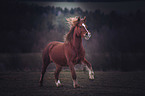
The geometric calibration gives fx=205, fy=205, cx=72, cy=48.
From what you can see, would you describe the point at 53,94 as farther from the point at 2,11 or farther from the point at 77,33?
the point at 2,11

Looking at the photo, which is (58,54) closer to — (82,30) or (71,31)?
(71,31)

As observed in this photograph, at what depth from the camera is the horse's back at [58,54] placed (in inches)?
296

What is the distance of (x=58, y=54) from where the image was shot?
25.0ft

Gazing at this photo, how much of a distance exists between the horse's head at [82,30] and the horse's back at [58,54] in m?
0.92

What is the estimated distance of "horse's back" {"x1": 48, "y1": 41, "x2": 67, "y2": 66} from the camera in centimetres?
751

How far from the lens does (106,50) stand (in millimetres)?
35969

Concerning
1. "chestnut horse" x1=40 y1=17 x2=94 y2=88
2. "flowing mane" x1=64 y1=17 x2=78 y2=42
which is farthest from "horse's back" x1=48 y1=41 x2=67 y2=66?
"flowing mane" x1=64 y1=17 x2=78 y2=42

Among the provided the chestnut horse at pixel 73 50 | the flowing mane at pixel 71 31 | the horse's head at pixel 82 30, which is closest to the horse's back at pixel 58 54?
the chestnut horse at pixel 73 50

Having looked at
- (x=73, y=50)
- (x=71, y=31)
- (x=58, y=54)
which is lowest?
(x=58, y=54)

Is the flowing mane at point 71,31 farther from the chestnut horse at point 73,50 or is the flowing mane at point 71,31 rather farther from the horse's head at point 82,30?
the horse's head at point 82,30

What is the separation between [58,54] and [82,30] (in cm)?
133

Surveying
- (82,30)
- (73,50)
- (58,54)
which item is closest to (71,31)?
(82,30)

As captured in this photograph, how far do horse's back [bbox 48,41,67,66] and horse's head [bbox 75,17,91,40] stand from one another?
922mm

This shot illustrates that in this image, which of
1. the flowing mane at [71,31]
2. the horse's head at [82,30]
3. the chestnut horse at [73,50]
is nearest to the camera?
the horse's head at [82,30]
